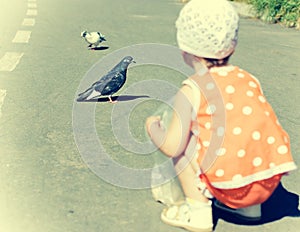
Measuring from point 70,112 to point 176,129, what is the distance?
2.43 meters

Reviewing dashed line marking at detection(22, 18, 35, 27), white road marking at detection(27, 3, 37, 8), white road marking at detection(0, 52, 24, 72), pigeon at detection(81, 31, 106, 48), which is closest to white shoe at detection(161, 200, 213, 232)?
white road marking at detection(0, 52, 24, 72)

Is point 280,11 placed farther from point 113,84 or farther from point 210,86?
point 210,86

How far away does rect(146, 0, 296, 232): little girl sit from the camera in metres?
3.36

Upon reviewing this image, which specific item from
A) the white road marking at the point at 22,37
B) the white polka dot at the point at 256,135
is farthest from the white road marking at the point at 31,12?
the white polka dot at the point at 256,135

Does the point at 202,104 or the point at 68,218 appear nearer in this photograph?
the point at 202,104

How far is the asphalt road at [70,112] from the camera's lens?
3721 mm

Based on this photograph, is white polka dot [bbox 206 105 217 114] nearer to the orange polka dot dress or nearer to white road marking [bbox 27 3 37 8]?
the orange polka dot dress

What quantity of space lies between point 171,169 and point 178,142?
0.94 feet

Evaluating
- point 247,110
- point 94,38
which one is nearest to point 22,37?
point 94,38

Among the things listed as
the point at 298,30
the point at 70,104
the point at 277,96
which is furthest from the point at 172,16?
the point at 70,104

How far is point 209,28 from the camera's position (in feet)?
11.1

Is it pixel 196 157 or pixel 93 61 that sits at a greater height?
pixel 196 157

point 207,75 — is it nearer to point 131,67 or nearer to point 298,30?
point 131,67

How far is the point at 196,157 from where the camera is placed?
138 inches
